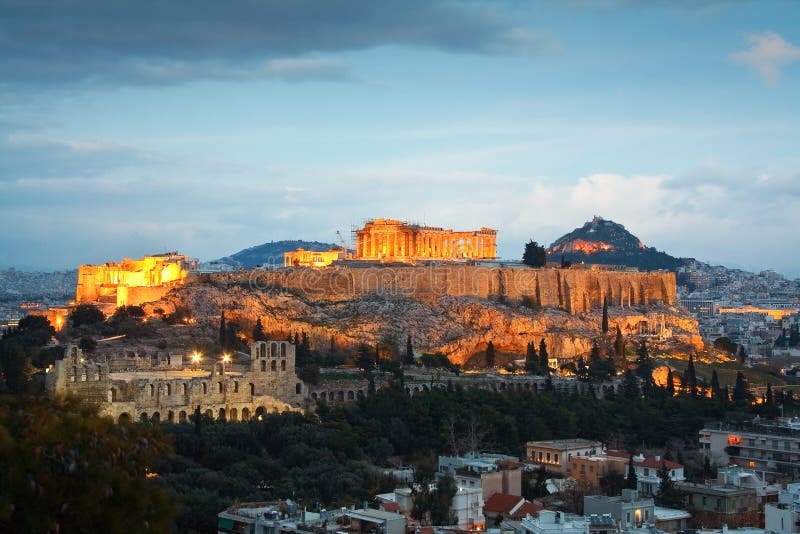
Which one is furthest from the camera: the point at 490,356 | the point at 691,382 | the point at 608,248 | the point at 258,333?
the point at 608,248

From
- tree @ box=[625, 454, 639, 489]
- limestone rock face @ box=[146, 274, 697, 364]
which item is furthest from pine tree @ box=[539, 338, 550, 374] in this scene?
tree @ box=[625, 454, 639, 489]

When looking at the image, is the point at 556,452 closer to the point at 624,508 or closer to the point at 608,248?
the point at 624,508

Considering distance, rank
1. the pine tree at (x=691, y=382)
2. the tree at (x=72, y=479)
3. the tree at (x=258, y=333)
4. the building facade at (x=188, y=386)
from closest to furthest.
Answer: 1. the tree at (x=72, y=479)
2. the building facade at (x=188, y=386)
3. the tree at (x=258, y=333)
4. the pine tree at (x=691, y=382)

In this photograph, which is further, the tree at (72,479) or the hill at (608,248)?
the hill at (608,248)

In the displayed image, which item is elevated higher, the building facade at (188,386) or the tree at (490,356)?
the tree at (490,356)

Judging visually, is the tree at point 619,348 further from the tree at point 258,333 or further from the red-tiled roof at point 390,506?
the red-tiled roof at point 390,506

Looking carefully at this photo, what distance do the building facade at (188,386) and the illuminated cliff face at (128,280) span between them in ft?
70.2

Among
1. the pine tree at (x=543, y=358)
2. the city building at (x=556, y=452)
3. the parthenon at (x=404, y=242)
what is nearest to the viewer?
the city building at (x=556, y=452)

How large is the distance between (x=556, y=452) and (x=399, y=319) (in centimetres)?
2651

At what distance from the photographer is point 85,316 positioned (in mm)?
67438

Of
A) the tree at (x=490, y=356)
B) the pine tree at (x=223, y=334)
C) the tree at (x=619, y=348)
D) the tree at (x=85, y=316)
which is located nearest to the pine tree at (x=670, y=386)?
the tree at (x=619, y=348)

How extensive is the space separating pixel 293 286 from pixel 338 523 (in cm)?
4316

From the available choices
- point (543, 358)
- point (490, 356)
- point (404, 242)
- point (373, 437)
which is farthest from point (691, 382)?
point (404, 242)

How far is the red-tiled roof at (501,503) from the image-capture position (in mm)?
39978
